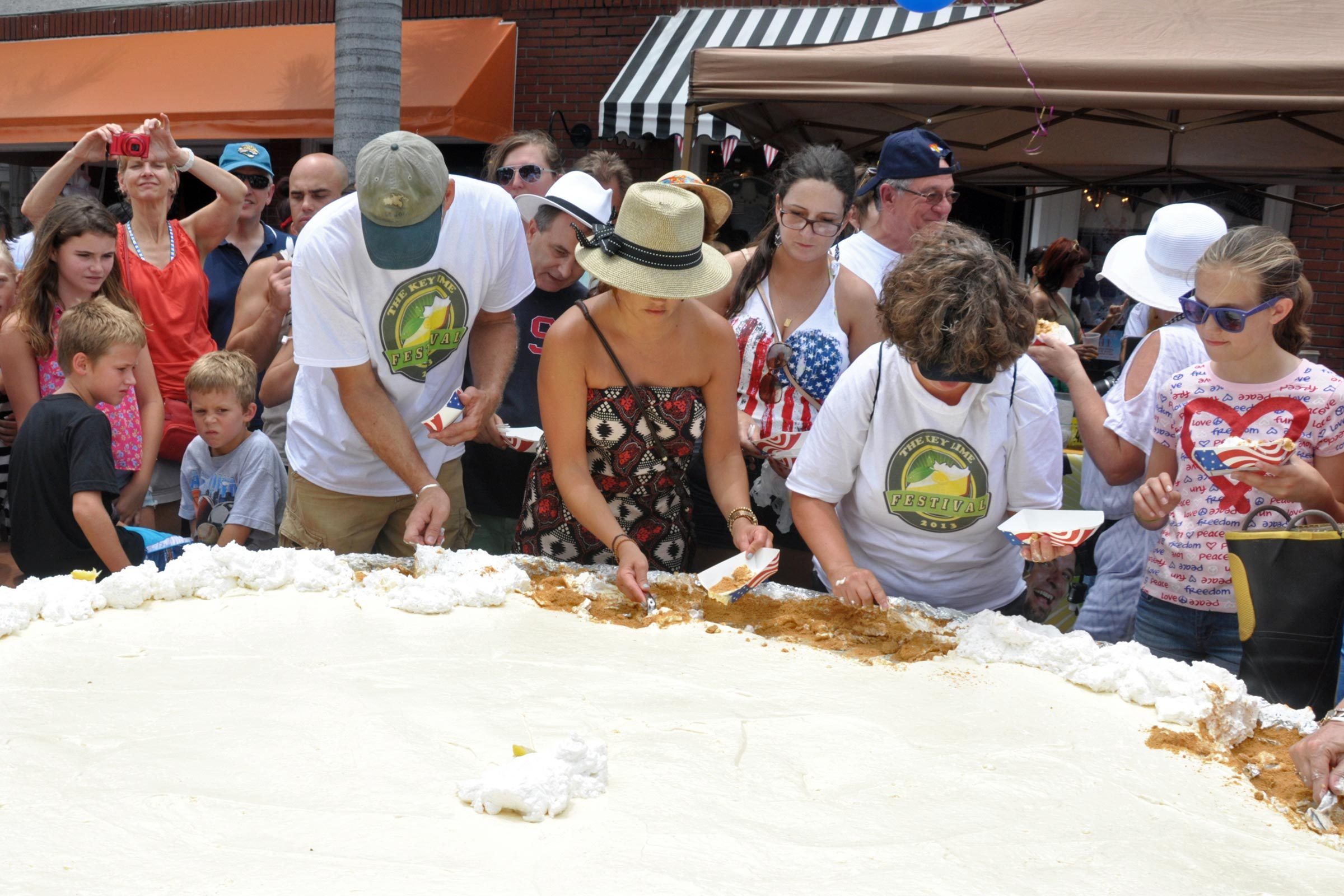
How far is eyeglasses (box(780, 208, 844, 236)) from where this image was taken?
3256 mm

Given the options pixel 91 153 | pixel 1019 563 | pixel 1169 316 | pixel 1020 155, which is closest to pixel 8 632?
pixel 1019 563

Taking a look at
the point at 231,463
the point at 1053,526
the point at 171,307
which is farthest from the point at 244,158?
the point at 1053,526

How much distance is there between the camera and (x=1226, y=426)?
2.63m

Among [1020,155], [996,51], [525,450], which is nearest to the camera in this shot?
[525,450]

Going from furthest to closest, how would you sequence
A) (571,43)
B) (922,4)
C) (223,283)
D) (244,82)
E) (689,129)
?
(244,82) < (571,43) < (689,129) < (223,283) < (922,4)

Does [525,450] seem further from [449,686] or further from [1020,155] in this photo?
[1020,155]

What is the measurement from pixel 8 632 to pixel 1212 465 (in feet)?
8.84

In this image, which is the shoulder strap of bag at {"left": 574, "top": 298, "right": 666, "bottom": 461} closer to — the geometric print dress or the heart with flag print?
the geometric print dress

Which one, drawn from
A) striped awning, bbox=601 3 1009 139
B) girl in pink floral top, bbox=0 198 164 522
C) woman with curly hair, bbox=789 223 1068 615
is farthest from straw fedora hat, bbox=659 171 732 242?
striped awning, bbox=601 3 1009 139

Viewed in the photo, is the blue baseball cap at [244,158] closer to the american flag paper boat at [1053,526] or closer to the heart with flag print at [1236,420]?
the american flag paper boat at [1053,526]

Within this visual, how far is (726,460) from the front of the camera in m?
2.87

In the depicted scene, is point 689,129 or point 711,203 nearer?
point 711,203

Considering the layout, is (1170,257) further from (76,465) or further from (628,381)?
(76,465)

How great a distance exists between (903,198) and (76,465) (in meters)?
2.62
